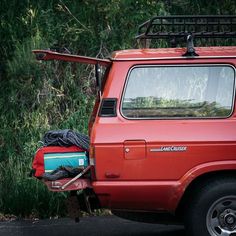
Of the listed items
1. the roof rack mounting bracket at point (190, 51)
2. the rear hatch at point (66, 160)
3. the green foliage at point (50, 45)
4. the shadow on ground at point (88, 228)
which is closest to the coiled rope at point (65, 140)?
the rear hatch at point (66, 160)

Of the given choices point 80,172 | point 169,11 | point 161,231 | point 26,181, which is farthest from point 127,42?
point 80,172

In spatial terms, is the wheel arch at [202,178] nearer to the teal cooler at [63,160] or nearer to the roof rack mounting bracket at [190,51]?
the teal cooler at [63,160]

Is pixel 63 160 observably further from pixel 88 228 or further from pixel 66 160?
pixel 88 228

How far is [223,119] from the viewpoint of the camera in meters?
5.69

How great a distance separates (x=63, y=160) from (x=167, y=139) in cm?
109

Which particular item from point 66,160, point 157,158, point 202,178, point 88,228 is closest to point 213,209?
point 202,178

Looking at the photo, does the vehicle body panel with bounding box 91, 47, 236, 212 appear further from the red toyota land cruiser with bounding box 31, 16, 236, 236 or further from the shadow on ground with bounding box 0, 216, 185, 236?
the shadow on ground with bounding box 0, 216, 185, 236

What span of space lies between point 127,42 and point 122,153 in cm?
497

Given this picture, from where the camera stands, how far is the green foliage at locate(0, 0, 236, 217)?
31.0ft

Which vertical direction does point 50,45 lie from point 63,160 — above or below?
above

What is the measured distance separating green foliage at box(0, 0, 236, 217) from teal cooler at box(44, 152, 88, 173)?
2978 millimetres

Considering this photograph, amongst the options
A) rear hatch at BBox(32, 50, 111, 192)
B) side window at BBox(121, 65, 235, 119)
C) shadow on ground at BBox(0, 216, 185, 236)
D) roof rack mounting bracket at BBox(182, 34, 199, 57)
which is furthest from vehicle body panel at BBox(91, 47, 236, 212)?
shadow on ground at BBox(0, 216, 185, 236)

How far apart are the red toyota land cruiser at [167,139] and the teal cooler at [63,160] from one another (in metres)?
0.13

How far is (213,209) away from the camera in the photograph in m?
5.64
